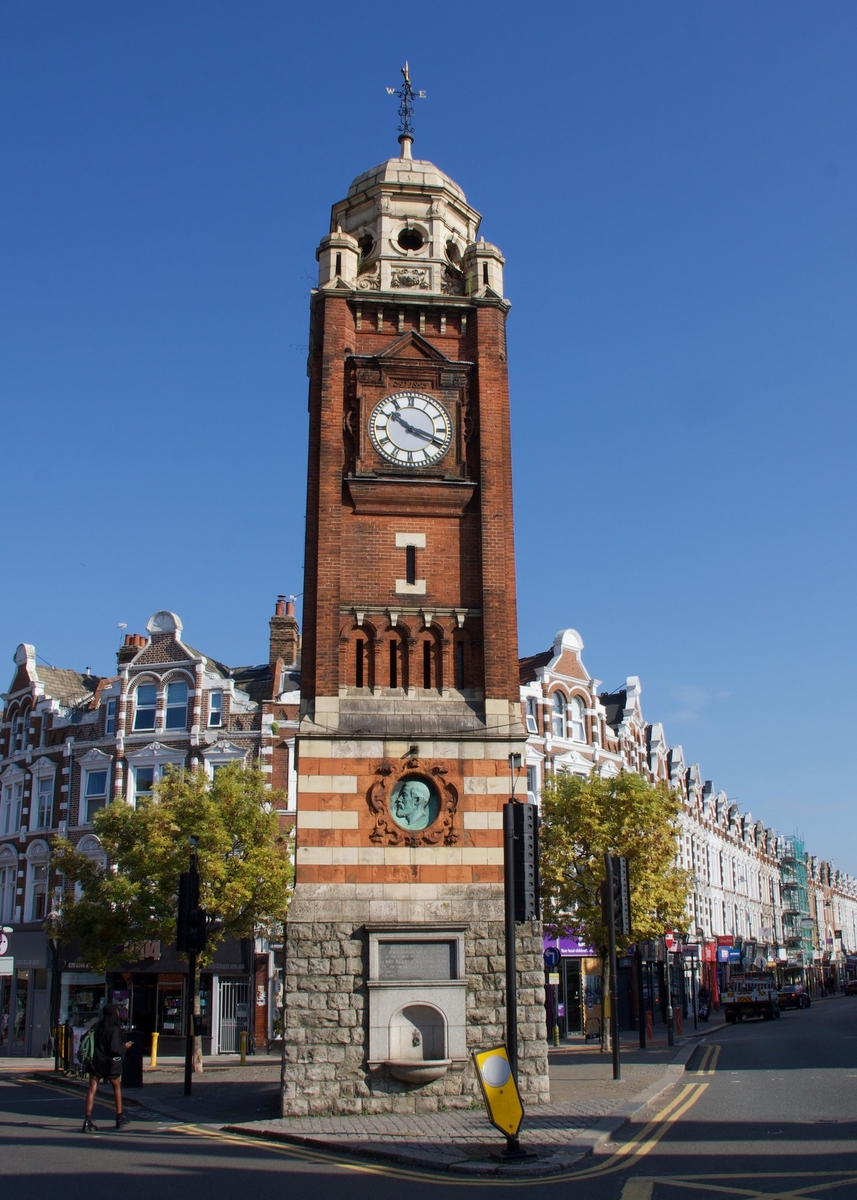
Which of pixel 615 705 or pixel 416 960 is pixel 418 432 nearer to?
pixel 416 960

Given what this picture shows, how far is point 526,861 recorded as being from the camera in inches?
584

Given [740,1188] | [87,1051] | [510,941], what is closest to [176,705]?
[87,1051]

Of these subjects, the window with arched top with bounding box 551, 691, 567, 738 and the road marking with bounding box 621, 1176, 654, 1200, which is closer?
the road marking with bounding box 621, 1176, 654, 1200

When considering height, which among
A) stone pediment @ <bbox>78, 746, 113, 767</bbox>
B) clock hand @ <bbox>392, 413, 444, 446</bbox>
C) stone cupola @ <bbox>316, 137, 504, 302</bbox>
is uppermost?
stone cupola @ <bbox>316, 137, 504, 302</bbox>

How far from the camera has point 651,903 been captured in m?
31.9

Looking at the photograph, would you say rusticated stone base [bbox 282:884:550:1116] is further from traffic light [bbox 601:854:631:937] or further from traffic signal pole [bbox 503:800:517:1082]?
traffic light [bbox 601:854:631:937]

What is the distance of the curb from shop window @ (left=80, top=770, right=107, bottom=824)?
88.4 ft

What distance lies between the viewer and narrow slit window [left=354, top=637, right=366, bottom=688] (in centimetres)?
1916

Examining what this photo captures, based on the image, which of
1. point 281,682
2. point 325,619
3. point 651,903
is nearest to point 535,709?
point 281,682

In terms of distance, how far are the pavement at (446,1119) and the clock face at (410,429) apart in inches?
437

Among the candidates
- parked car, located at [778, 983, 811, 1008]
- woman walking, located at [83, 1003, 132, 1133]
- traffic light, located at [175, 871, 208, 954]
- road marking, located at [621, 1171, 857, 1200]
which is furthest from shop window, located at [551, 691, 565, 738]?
road marking, located at [621, 1171, 857, 1200]

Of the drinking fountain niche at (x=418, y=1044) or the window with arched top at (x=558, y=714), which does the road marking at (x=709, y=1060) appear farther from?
the window with arched top at (x=558, y=714)

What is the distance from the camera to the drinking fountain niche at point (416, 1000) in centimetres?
1645

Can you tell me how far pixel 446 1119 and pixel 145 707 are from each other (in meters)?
28.3
